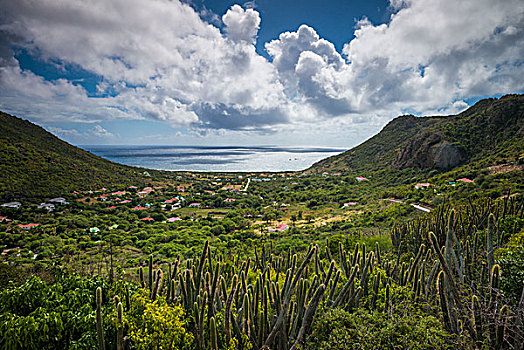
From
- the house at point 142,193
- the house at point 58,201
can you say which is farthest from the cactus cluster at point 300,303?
the house at point 142,193

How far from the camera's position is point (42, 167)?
52.2m

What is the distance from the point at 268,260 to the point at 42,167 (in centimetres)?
6071

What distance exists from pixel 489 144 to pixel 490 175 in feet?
75.2

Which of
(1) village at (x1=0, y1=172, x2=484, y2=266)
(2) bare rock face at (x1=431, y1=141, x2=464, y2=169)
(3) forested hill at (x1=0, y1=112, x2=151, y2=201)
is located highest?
(2) bare rock face at (x1=431, y1=141, x2=464, y2=169)

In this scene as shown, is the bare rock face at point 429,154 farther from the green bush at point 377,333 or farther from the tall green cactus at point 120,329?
the tall green cactus at point 120,329

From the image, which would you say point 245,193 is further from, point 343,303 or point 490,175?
point 343,303

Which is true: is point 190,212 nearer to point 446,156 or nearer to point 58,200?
point 58,200

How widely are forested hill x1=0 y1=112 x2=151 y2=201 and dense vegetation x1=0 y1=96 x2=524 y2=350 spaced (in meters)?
0.54

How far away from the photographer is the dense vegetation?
4.87 metres

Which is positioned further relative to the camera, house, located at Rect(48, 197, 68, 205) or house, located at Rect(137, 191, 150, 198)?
house, located at Rect(137, 191, 150, 198)

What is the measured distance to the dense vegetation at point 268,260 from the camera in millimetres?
4867

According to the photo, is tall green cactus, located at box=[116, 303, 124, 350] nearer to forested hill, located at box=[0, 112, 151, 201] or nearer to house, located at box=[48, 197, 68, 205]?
house, located at box=[48, 197, 68, 205]

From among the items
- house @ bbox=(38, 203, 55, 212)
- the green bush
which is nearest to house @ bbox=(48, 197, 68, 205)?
house @ bbox=(38, 203, 55, 212)

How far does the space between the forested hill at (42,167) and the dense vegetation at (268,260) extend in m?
0.54
